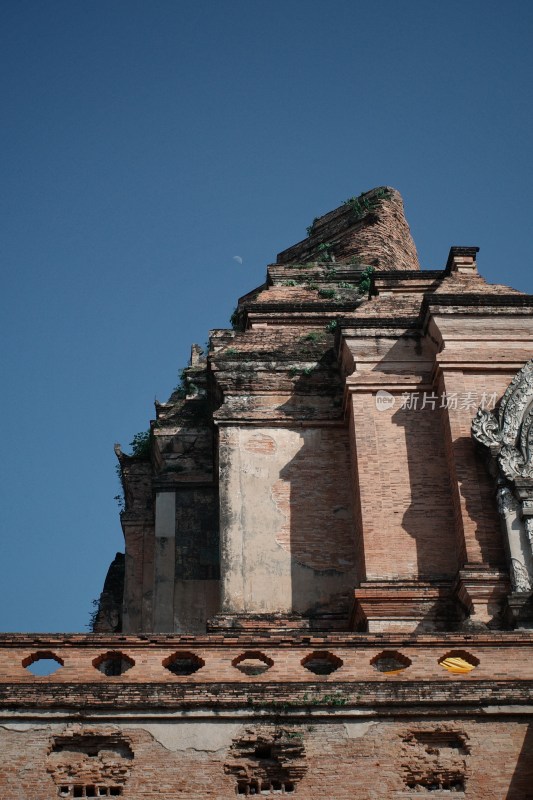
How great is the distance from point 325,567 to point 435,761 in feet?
18.1

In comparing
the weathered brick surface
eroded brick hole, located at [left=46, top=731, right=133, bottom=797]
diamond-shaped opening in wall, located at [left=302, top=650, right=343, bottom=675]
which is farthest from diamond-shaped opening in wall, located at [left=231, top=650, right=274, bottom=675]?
eroded brick hole, located at [left=46, top=731, right=133, bottom=797]

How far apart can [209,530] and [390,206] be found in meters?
9.30

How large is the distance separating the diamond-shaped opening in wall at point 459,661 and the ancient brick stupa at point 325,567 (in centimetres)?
3

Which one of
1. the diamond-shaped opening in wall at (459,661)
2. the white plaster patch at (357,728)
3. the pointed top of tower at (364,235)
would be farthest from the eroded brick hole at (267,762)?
the pointed top of tower at (364,235)

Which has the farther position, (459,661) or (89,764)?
(459,661)

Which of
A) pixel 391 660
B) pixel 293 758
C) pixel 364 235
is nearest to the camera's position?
pixel 293 758

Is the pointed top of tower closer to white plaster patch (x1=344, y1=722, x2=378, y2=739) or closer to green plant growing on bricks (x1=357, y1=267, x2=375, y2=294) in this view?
green plant growing on bricks (x1=357, y1=267, x2=375, y2=294)

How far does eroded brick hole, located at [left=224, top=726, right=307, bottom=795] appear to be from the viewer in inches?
549

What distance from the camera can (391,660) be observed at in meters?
15.7

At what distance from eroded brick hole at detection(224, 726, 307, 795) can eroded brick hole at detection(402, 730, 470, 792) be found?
1.09 metres

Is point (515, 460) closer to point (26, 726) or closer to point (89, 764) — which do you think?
point (89, 764)

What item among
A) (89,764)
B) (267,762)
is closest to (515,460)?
(267,762)

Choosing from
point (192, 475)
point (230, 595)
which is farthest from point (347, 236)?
point (230, 595)

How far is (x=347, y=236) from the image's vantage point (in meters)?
28.2
